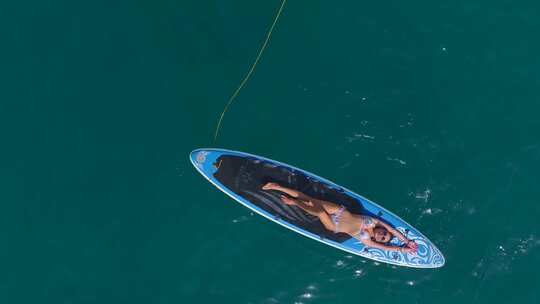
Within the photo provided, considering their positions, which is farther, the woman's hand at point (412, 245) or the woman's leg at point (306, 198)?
the woman's hand at point (412, 245)

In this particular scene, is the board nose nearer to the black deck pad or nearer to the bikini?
the black deck pad

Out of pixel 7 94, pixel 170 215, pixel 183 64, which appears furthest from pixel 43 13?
pixel 170 215

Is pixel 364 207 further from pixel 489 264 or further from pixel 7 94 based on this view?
pixel 7 94

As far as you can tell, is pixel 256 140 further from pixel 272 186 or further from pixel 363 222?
pixel 363 222

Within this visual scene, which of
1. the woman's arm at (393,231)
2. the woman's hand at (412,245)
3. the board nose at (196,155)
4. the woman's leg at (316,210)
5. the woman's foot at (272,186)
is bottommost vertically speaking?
the woman's hand at (412,245)

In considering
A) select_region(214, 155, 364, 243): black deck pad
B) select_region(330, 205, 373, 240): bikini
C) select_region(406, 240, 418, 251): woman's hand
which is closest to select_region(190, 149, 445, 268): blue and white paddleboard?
select_region(214, 155, 364, 243): black deck pad

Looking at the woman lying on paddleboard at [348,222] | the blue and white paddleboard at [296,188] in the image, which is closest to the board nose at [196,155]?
the blue and white paddleboard at [296,188]

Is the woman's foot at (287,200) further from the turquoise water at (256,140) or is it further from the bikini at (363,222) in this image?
the bikini at (363,222)
